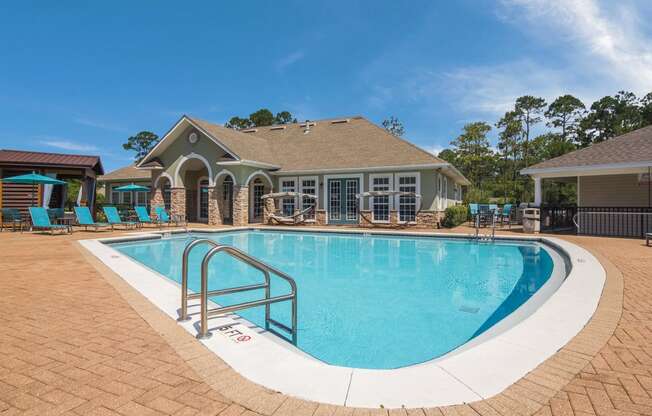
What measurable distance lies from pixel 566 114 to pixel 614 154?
106ft

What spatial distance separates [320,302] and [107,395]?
4.12 meters

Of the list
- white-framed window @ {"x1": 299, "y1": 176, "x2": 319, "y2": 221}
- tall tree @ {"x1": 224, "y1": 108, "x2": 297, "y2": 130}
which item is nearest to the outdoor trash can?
white-framed window @ {"x1": 299, "y1": 176, "x2": 319, "y2": 221}

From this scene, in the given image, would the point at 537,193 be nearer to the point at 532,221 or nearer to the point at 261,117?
the point at 532,221

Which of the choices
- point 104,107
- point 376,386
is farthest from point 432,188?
point 104,107

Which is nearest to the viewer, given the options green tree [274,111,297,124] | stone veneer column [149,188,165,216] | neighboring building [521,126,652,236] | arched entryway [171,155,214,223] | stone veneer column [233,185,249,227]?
neighboring building [521,126,652,236]

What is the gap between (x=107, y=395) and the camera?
2277mm

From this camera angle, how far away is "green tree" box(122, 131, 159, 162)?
6681 cm

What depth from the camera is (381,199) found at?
20.0 meters

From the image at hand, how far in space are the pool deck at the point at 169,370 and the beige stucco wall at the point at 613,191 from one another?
1515cm

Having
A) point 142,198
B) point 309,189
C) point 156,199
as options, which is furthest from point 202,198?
point 309,189

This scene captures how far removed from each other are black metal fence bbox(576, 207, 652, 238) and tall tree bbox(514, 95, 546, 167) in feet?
89.8

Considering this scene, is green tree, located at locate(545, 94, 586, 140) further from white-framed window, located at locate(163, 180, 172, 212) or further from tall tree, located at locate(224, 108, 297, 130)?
white-framed window, located at locate(163, 180, 172, 212)

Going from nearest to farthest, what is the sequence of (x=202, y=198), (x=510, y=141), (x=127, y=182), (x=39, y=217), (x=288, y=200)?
1. (x=39, y=217)
2. (x=288, y=200)
3. (x=202, y=198)
4. (x=127, y=182)
5. (x=510, y=141)

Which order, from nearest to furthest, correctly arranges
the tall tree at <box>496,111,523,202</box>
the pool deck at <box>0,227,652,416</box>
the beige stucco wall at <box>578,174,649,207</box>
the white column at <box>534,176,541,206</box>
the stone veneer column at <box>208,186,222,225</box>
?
the pool deck at <box>0,227,652,416</box> < the beige stucco wall at <box>578,174,649,207</box> < the white column at <box>534,176,541,206</box> < the stone veneer column at <box>208,186,222,225</box> < the tall tree at <box>496,111,523,202</box>
